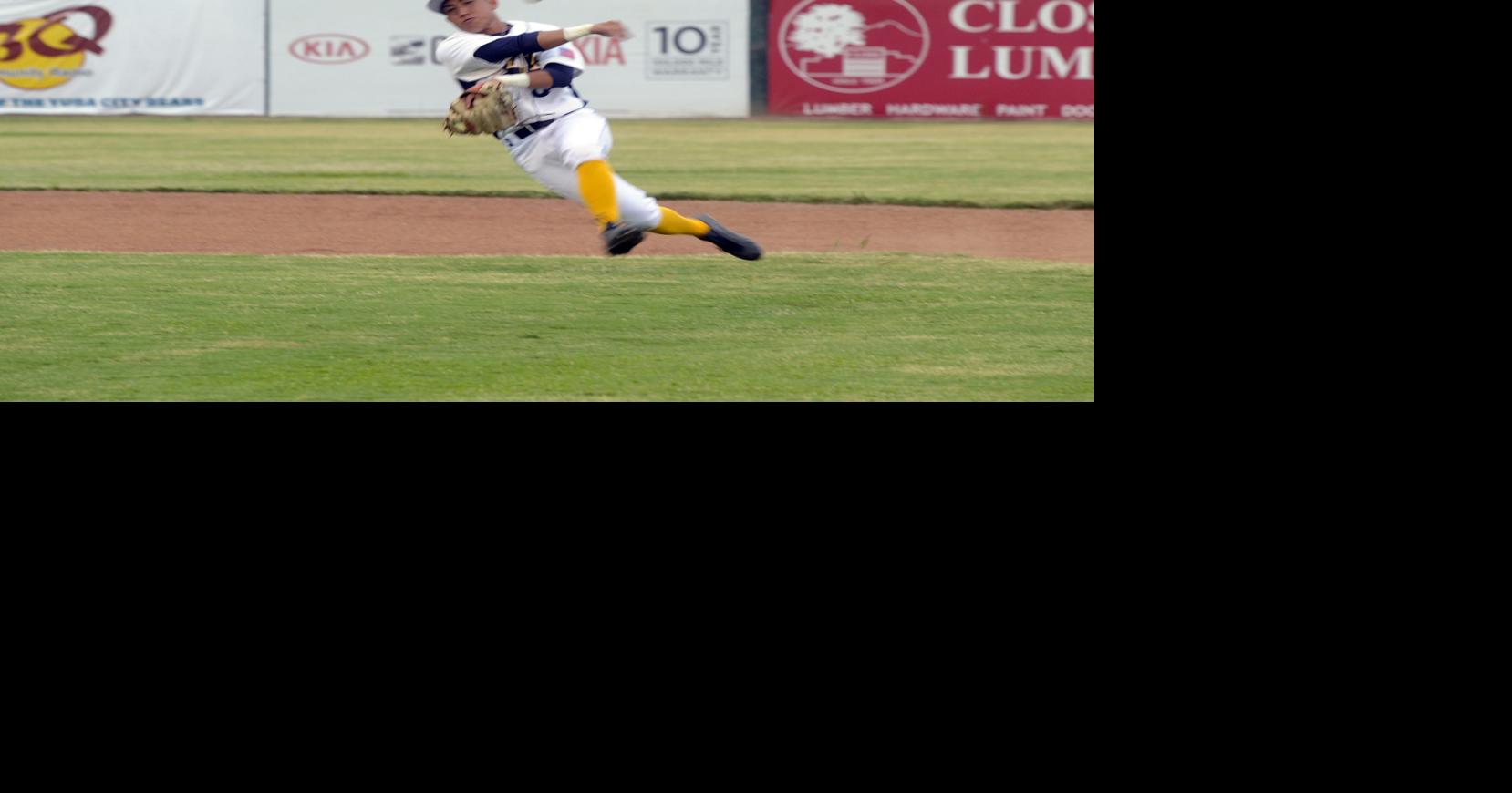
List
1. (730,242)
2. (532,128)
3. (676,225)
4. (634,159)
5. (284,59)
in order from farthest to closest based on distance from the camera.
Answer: (284,59) → (634,159) → (730,242) → (676,225) → (532,128)

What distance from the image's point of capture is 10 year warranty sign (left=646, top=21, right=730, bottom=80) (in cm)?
2466

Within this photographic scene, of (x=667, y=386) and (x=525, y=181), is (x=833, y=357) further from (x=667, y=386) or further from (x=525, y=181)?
(x=525, y=181)

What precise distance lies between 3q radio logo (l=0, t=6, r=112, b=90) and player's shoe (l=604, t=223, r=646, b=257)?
61.3 feet

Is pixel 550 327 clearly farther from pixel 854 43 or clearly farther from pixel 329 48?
pixel 329 48

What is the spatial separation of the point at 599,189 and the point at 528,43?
2.70 ft

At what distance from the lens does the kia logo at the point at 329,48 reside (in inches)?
965

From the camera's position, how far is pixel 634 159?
1833 cm

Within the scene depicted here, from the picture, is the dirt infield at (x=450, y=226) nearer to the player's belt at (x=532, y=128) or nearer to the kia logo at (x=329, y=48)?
the player's belt at (x=532, y=128)

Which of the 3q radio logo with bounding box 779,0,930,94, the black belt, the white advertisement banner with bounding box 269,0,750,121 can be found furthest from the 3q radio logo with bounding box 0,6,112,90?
the black belt

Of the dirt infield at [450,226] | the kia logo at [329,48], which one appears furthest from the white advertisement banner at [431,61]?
the dirt infield at [450,226]

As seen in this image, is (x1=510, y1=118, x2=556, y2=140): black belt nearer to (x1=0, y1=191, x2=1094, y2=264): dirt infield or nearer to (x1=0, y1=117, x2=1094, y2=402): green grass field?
(x1=0, y1=117, x2=1094, y2=402): green grass field

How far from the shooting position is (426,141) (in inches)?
804

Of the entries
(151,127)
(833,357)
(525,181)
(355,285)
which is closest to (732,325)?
(833,357)

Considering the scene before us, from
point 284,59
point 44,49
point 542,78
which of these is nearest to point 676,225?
point 542,78
